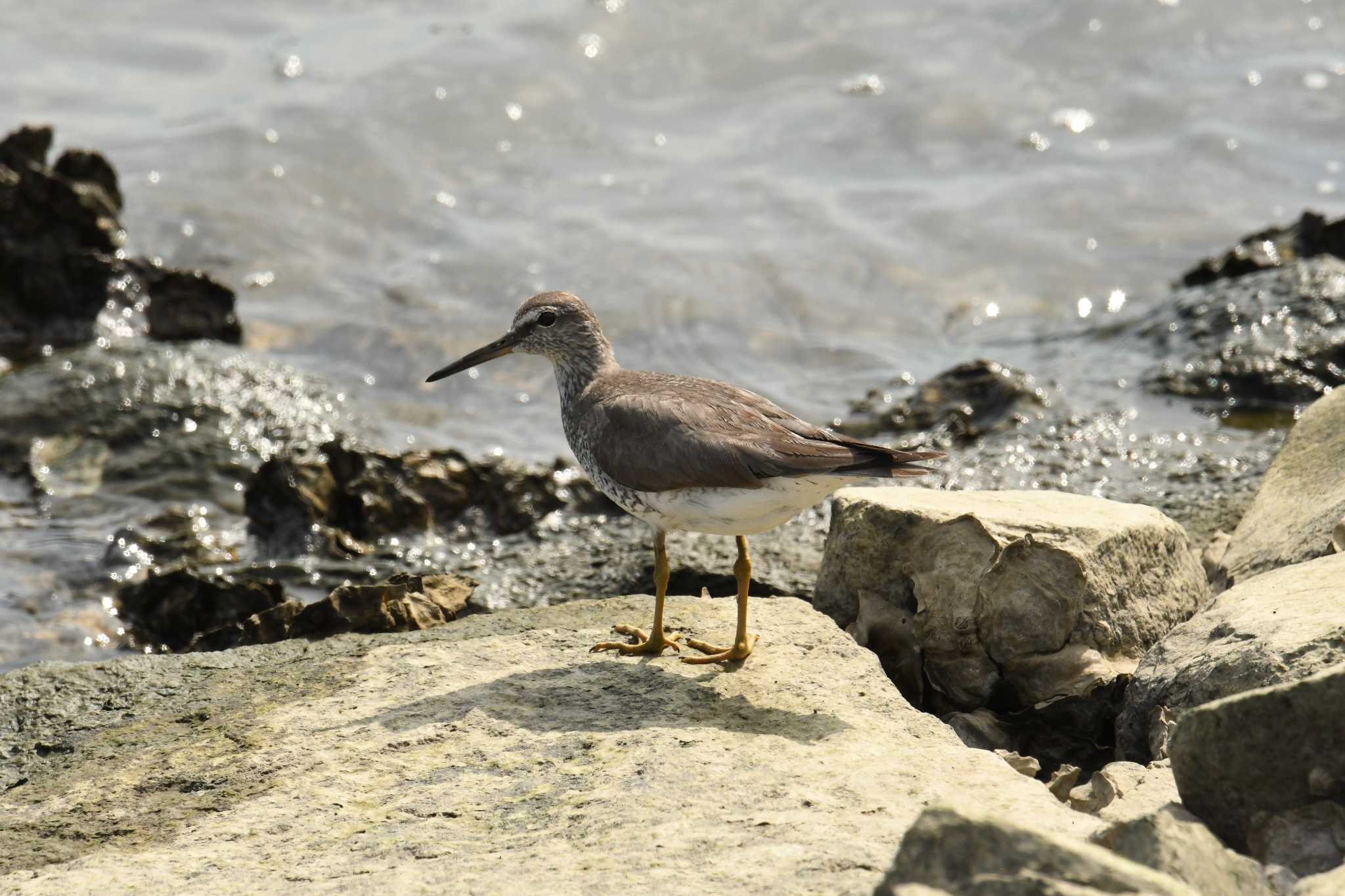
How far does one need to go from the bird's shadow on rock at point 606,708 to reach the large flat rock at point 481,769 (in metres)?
0.01

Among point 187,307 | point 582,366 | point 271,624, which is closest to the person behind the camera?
point 271,624

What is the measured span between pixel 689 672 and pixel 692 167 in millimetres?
10386

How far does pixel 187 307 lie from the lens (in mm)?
11766

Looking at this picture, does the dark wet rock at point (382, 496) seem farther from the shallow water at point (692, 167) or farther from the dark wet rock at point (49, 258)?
the dark wet rock at point (49, 258)

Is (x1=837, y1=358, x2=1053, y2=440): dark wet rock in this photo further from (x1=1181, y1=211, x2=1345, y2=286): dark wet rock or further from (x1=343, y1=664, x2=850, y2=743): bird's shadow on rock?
(x1=343, y1=664, x2=850, y2=743): bird's shadow on rock

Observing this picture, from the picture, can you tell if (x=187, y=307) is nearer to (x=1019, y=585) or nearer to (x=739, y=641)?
(x=739, y=641)

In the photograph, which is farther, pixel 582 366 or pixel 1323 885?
pixel 582 366

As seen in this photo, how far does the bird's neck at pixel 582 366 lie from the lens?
23.9ft

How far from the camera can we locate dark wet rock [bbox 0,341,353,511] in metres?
9.71

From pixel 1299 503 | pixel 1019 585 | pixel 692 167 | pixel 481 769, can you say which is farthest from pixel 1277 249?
pixel 481 769

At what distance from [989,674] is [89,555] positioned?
5.67 meters

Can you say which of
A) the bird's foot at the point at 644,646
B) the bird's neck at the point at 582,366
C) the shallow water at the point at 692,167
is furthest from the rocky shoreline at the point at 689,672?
the shallow water at the point at 692,167

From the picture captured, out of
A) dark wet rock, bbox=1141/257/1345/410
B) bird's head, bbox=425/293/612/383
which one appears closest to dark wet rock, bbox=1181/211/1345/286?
dark wet rock, bbox=1141/257/1345/410

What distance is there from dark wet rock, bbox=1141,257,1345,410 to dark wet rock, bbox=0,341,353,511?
21.1 ft
